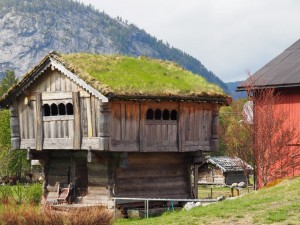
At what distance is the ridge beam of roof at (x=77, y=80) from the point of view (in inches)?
863

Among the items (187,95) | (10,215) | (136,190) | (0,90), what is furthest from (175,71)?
(0,90)

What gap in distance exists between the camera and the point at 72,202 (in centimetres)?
2483

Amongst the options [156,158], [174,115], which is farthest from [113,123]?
[156,158]

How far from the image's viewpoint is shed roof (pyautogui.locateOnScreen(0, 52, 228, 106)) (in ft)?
73.6

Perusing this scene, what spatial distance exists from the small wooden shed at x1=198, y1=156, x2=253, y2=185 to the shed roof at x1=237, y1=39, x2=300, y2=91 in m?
28.4

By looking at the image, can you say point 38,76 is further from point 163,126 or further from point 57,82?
point 163,126

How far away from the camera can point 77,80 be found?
74.7ft

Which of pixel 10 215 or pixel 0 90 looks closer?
pixel 10 215

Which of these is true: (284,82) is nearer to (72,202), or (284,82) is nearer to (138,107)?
(138,107)

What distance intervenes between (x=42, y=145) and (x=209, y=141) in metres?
6.54

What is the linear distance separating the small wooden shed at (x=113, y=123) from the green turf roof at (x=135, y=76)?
→ 0.04 metres

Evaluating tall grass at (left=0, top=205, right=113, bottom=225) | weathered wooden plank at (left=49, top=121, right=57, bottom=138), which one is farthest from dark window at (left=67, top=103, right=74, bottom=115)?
tall grass at (left=0, top=205, right=113, bottom=225)

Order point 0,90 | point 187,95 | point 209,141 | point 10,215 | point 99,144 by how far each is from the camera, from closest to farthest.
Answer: point 10,215, point 99,144, point 187,95, point 209,141, point 0,90

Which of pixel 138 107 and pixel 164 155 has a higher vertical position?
pixel 138 107
